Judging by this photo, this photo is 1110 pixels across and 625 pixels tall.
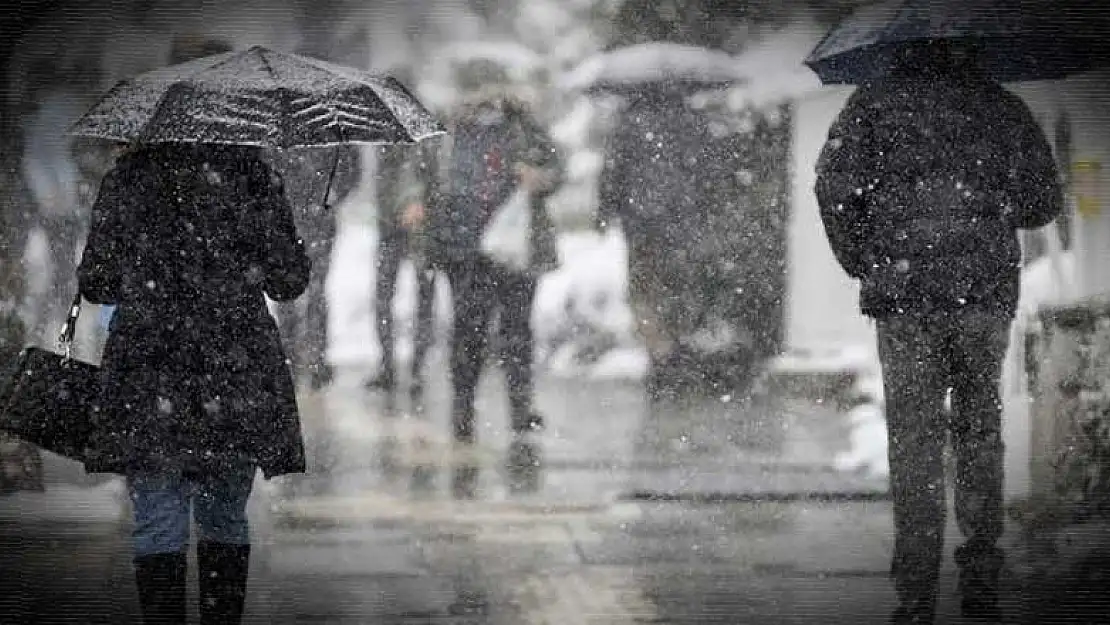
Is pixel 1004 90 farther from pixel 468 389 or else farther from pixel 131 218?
pixel 131 218

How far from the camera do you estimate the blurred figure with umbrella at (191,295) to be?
4.52m

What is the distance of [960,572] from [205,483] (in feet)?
8.51

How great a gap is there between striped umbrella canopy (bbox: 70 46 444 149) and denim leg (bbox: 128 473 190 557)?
Answer: 98 centimetres

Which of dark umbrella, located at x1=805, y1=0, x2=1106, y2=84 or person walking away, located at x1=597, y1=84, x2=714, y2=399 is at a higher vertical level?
dark umbrella, located at x1=805, y1=0, x2=1106, y2=84

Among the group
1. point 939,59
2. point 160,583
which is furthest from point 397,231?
point 939,59

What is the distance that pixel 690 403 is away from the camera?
233 inches

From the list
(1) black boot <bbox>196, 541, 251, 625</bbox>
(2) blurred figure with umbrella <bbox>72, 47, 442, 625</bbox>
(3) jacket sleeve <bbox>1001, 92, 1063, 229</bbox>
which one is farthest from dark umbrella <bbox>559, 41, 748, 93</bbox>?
(1) black boot <bbox>196, 541, 251, 625</bbox>

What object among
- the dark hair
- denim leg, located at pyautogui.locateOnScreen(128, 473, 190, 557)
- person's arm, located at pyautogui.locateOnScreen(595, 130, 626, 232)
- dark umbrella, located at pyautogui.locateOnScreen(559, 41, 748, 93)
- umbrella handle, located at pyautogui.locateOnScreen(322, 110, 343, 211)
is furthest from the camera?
person's arm, located at pyautogui.locateOnScreen(595, 130, 626, 232)

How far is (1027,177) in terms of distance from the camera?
213 inches

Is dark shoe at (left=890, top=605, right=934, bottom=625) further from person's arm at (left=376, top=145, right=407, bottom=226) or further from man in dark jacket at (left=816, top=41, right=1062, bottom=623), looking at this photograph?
person's arm at (left=376, top=145, right=407, bottom=226)

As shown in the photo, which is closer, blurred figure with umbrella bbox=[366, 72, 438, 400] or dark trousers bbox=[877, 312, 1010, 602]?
dark trousers bbox=[877, 312, 1010, 602]

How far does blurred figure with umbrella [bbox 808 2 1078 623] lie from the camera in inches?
207

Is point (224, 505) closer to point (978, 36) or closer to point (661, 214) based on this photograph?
point (661, 214)

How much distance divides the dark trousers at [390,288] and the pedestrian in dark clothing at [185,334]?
3.85 ft
